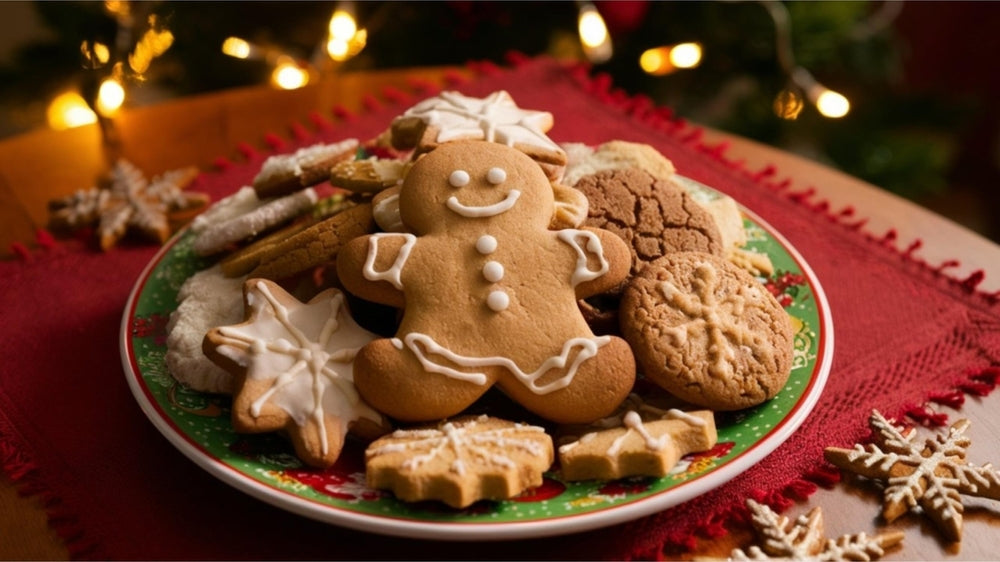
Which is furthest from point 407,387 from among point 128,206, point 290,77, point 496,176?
point 290,77

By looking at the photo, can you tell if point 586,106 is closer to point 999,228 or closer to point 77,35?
point 77,35

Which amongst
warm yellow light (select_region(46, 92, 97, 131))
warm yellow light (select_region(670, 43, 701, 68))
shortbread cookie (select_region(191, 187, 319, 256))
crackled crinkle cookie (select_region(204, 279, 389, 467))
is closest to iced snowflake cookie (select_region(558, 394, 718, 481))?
crackled crinkle cookie (select_region(204, 279, 389, 467))

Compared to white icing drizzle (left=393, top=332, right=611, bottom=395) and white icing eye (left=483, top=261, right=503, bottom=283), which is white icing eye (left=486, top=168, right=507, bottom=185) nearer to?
white icing eye (left=483, top=261, right=503, bottom=283)

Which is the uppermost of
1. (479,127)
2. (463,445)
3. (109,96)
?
(109,96)

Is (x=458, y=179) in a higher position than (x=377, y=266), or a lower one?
higher

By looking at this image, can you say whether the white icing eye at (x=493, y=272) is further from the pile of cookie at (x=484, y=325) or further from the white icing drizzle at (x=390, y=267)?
the white icing drizzle at (x=390, y=267)

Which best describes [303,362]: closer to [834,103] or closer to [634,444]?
[634,444]
